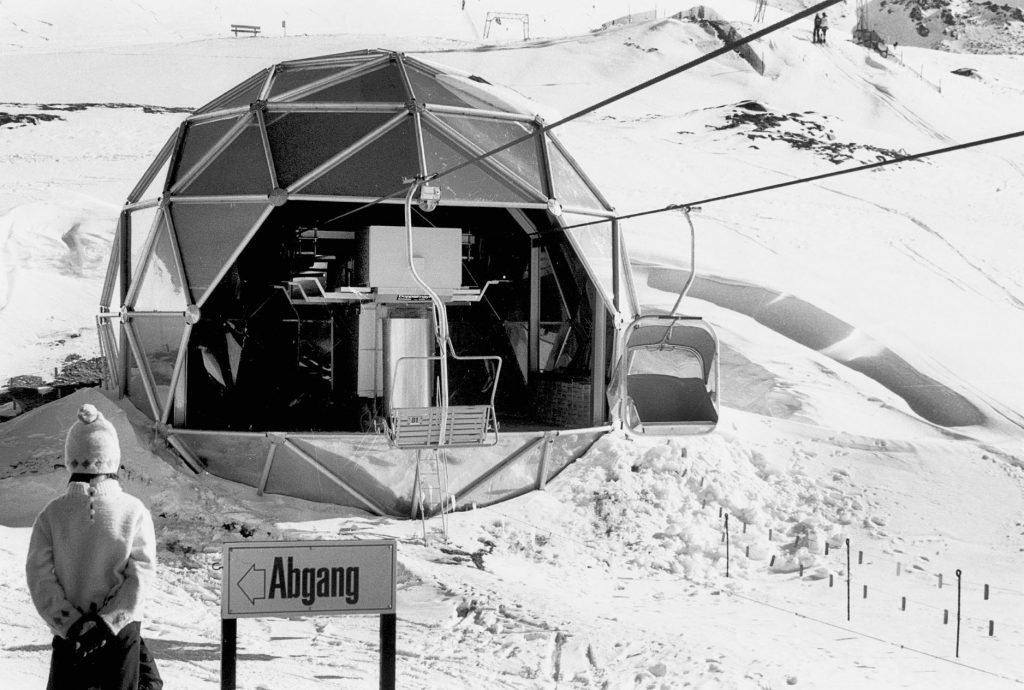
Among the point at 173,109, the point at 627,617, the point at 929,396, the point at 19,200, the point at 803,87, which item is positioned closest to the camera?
the point at 627,617

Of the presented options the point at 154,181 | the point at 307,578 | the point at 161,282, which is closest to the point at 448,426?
the point at 161,282

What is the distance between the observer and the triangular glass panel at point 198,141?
36.2 feet

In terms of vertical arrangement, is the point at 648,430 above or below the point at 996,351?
above

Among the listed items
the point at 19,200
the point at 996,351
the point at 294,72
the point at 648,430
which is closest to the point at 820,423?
the point at 996,351

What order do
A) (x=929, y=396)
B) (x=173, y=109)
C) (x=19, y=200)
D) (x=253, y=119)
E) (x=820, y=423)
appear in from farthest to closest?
1. (x=173, y=109)
2. (x=19, y=200)
3. (x=929, y=396)
4. (x=820, y=423)
5. (x=253, y=119)

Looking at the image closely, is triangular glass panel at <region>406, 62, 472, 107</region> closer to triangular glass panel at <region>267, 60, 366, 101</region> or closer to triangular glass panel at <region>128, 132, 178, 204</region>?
triangular glass panel at <region>267, 60, 366, 101</region>

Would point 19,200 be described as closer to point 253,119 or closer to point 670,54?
point 253,119

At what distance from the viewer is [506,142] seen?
1074cm

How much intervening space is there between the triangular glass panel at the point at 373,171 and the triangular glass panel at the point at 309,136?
0.19 metres

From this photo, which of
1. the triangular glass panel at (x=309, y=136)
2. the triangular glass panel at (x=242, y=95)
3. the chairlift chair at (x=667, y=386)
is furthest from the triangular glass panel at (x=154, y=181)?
the chairlift chair at (x=667, y=386)

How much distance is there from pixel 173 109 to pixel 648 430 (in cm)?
2352

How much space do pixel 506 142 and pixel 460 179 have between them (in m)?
0.76

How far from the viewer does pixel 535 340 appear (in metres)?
12.9

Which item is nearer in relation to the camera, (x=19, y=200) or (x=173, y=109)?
(x=19, y=200)
